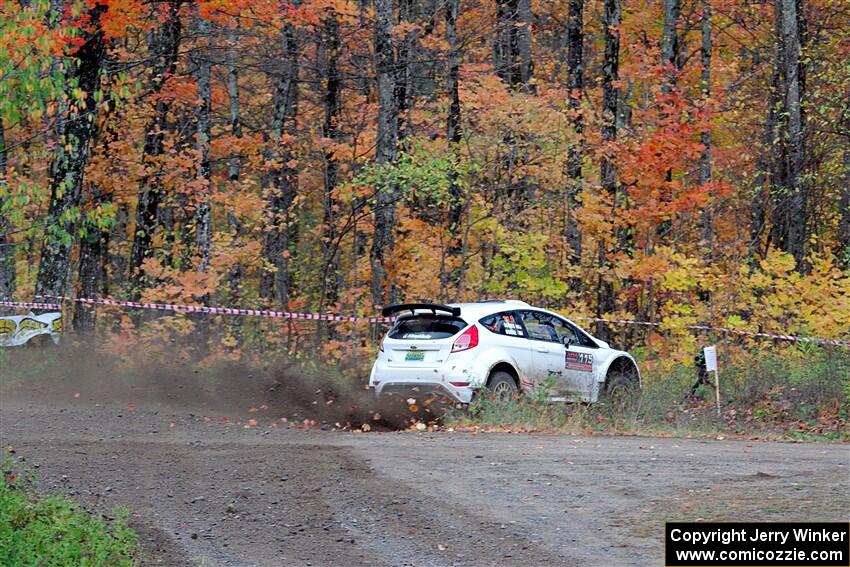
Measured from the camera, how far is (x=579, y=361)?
17.4 metres

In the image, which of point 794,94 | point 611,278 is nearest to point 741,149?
point 794,94

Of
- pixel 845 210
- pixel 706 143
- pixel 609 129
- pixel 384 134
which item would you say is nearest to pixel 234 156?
pixel 384 134

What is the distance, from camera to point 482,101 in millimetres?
22438

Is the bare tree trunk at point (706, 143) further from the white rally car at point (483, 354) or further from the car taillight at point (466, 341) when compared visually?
the car taillight at point (466, 341)

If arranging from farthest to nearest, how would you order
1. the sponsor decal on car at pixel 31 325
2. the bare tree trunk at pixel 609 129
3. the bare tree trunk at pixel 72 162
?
the bare tree trunk at pixel 609 129 → the bare tree trunk at pixel 72 162 → the sponsor decal on car at pixel 31 325

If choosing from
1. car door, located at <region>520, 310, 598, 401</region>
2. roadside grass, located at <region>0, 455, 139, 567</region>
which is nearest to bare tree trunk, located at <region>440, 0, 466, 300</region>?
car door, located at <region>520, 310, 598, 401</region>

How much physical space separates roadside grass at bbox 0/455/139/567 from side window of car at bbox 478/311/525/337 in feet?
25.0

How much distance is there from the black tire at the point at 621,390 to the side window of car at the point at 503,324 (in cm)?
185

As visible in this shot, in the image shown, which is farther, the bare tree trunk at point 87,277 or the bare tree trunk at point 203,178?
the bare tree trunk at point 87,277

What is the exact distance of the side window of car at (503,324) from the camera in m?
16.2

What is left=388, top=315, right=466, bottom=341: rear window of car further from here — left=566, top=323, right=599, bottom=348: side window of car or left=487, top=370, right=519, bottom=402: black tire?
left=566, top=323, right=599, bottom=348: side window of car

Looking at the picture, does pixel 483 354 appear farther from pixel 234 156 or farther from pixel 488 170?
pixel 234 156

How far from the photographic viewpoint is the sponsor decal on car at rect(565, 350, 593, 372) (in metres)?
17.2

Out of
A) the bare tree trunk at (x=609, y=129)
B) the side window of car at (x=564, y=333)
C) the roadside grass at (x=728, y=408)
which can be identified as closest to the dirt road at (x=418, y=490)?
the roadside grass at (x=728, y=408)
